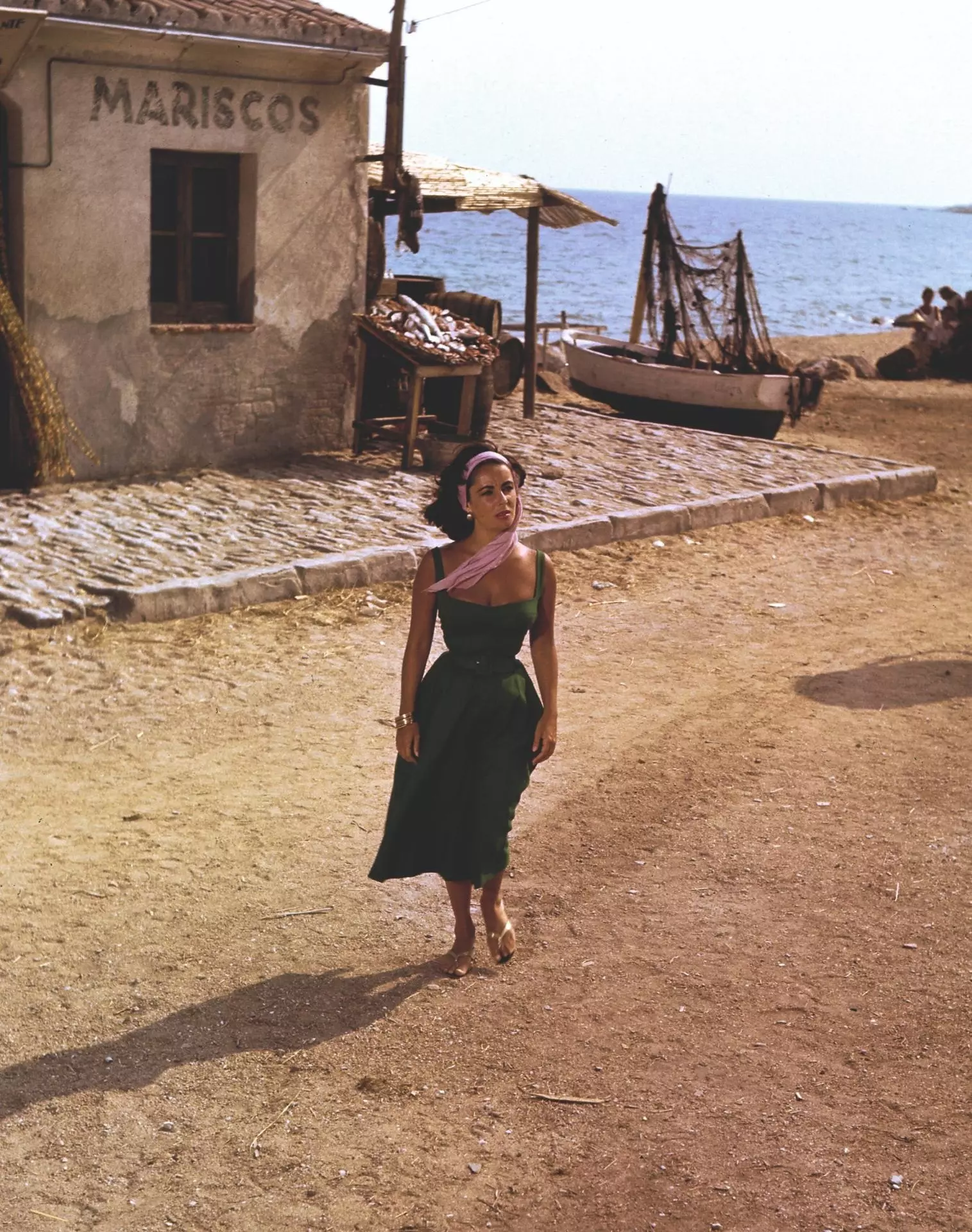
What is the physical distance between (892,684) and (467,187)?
8.13 meters

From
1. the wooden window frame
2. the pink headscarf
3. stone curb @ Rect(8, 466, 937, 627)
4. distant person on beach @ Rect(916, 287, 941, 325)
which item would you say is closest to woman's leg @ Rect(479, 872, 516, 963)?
the pink headscarf

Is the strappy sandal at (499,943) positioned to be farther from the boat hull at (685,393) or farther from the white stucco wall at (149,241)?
the boat hull at (685,393)

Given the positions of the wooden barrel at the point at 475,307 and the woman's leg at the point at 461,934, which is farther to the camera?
the wooden barrel at the point at 475,307

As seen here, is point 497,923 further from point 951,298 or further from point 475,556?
point 951,298

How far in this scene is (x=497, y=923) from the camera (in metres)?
4.54

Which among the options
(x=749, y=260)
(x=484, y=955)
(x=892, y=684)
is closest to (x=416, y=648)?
(x=484, y=955)

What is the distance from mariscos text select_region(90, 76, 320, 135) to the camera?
10.7 m

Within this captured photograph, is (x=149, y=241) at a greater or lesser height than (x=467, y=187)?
lesser

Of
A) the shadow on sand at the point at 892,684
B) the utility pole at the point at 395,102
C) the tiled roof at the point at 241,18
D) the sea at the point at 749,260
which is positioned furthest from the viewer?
the sea at the point at 749,260

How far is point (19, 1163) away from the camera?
347 centimetres

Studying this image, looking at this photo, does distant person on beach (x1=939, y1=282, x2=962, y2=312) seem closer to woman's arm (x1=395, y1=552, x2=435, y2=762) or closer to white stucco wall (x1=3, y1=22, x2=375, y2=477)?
white stucco wall (x1=3, y1=22, x2=375, y2=477)

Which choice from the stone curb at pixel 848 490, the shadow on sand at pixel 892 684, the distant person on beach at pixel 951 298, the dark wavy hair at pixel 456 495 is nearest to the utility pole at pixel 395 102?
the stone curb at pixel 848 490

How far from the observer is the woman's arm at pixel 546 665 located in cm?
438

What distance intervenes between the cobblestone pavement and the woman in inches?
152
